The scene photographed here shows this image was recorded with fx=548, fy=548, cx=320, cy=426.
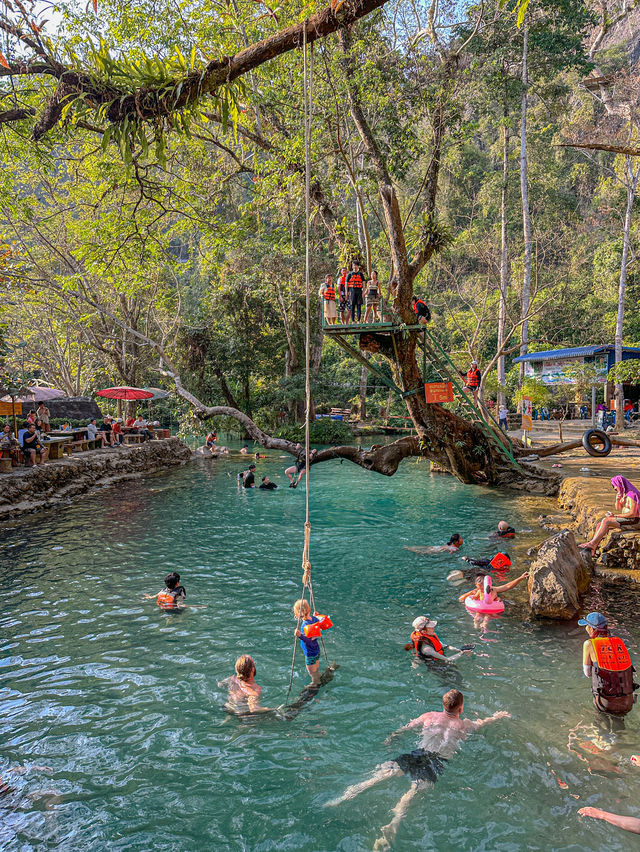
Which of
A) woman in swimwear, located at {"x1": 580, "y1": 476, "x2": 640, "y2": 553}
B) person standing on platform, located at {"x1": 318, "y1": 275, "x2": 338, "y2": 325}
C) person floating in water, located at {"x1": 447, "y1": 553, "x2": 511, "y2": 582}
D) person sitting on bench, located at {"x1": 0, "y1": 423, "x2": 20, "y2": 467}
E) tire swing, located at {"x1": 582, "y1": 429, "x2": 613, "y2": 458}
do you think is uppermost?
person standing on platform, located at {"x1": 318, "y1": 275, "x2": 338, "y2": 325}

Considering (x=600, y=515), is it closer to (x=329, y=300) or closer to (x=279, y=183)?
(x=329, y=300)

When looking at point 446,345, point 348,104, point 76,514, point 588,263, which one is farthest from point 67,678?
point 588,263

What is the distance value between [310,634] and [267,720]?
109cm

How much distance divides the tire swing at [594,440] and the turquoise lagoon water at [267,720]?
241cm

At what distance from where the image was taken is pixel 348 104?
46.0 feet

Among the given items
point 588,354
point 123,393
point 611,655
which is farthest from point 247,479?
point 588,354

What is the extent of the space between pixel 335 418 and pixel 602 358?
1555cm

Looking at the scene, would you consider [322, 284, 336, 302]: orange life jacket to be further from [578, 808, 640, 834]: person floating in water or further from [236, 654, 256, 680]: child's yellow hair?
[578, 808, 640, 834]: person floating in water

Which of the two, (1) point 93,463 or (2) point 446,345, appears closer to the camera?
(1) point 93,463

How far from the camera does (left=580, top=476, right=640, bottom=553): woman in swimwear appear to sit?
33.1 ft

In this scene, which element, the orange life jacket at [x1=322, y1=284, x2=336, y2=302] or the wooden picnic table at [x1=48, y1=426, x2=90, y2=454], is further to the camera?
the wooden picnic table at [x1=48, y1=426, x2=90, y2=454]

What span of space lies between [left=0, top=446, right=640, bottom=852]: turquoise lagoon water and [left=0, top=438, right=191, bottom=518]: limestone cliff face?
169 inches

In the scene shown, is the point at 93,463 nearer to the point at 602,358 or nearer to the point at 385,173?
the point at 385,173

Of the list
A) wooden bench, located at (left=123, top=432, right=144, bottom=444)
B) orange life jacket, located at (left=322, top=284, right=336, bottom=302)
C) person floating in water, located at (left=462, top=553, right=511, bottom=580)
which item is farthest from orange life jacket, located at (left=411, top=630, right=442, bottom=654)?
wooden bench, located at (left=123, top=432, right=144, bottom=444)
